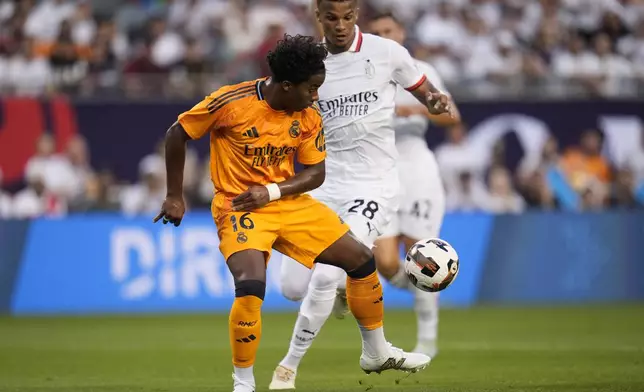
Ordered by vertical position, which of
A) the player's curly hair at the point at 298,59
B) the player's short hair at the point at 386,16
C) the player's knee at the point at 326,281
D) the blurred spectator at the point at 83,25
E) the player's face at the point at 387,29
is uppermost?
the player's curly hair at the point at 298,59

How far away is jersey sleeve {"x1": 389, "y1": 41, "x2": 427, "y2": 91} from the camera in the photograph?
9.13 m

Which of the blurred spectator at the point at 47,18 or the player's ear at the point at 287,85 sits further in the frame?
the blurred spectator at the point at 47,18

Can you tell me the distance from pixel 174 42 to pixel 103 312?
5705 mm

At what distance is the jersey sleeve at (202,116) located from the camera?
25.1 feet

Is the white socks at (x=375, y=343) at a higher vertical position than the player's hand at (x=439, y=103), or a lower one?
lower

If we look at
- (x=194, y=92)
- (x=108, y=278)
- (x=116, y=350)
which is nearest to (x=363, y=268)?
(x=116, y=350)

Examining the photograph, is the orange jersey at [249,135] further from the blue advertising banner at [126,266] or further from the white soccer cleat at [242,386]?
Answer: the blue advertising banner at [126,266]

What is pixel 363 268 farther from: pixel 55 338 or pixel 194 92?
pixel 194 92

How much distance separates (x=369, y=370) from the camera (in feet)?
27.6

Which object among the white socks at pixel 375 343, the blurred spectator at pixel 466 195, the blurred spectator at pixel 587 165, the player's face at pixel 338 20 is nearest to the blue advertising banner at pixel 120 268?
the blurred spectator at pixel 466 195

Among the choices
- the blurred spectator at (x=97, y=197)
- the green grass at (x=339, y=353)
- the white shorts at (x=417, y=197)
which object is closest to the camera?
the green grass at (x=339, y=353)

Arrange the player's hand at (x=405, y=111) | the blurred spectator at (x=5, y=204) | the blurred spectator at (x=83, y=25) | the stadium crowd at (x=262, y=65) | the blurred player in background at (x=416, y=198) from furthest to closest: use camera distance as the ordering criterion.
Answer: the blurred spectator at (x=83, y=25) → the stadium crowd at (x=262, y=65) → the blurred spectator at (x=5, y=204) → the blurred player in background at (x=416, y=198) → the player's hand at (x=405, y=111)

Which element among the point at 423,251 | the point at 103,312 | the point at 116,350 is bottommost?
the point at 103,312

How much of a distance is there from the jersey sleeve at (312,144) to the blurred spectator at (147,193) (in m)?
10.3
